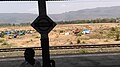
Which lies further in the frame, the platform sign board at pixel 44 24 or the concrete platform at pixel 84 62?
the concrete platform at pixel 84 62

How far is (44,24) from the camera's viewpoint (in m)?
8.36

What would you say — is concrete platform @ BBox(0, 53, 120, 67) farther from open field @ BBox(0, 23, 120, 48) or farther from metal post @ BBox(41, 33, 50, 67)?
open field @ BBox(0, 23, 120, 48)

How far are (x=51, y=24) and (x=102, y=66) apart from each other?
12.4 m

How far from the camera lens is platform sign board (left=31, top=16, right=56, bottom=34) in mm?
8359

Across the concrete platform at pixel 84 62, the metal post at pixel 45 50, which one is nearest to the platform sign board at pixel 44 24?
the metal post at pixel 45 50

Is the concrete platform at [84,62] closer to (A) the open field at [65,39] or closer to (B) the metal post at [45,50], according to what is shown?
(B) the metal post at [45,50]

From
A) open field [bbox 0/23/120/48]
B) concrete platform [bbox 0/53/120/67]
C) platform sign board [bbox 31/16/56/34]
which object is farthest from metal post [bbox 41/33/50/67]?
open field [bbox 0/23/120/48]

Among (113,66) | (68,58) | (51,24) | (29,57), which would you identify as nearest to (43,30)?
(51,24)

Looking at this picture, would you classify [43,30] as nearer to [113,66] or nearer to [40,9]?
[40,9]

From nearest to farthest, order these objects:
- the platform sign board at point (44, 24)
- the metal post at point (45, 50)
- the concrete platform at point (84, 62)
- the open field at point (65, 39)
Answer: the platform sign board at point (44, 24) → the metal post at point (45, 50) → the concrete platform at point (84, 62) → the open field at point (65, 39)

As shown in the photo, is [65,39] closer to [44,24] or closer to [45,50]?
[45,50]

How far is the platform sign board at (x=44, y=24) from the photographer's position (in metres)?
8.36

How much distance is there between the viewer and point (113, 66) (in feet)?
65.4

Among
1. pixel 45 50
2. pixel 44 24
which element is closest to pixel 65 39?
pixel 45 50
